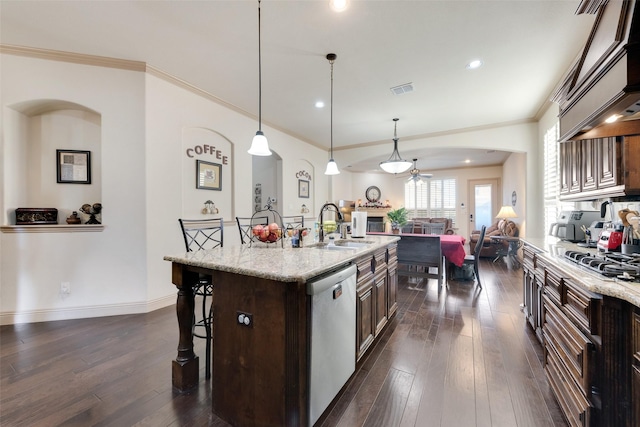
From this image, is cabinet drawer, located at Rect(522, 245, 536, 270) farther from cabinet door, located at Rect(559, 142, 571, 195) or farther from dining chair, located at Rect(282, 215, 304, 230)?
dining chair, located at Rect(282, 215, 304, 230)

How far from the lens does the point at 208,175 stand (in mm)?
3758

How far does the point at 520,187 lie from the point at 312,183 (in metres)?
4.45

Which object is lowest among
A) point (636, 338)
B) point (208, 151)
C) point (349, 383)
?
point (349, 383)

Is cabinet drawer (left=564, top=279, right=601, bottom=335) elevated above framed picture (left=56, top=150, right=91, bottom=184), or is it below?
below

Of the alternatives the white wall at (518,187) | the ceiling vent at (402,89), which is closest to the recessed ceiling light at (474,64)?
the ceiling vent at (402,89)

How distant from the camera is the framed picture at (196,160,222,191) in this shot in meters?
3.61

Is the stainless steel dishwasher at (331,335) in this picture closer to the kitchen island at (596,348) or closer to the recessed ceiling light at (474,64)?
the kitchen island at (596,348)

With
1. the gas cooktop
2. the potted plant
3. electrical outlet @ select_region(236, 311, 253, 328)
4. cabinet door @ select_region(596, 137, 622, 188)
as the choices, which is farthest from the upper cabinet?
electrical outlet @ select_region(236, 311, 253, 328)

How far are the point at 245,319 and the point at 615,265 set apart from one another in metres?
1.96

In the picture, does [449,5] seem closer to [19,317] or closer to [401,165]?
[401,165]

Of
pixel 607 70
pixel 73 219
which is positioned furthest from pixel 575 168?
pixel 73 219

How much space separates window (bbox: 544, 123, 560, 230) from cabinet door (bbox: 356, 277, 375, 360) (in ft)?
11.2

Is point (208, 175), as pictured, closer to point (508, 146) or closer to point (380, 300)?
point (380, 300)

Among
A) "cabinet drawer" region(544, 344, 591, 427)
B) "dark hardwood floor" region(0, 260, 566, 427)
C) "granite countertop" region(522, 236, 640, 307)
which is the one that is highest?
"granite countertop" region(522, 236, 640, 307)
